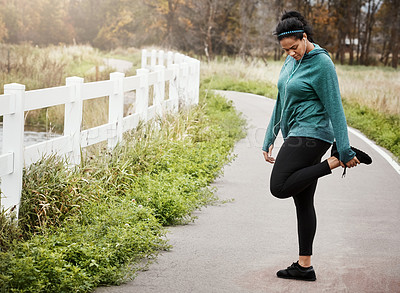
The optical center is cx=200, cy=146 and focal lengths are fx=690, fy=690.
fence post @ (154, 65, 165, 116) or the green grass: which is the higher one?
fence post @ (154, 65, 165, 116)

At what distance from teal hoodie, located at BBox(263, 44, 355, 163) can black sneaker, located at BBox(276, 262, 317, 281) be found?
0.99 meters

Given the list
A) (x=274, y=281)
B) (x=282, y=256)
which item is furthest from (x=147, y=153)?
(x=274, y=281)

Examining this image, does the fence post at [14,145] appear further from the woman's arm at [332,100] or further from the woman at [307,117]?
the woman's arm at [332,100]

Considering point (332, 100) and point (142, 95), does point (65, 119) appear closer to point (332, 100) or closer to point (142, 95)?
point (142, 95)

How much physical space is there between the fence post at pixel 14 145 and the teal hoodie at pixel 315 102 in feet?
7.83

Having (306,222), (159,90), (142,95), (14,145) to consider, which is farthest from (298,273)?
(159,90)

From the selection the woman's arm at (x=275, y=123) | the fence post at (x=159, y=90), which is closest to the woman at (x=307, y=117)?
the woman's arm at (x=275, y=123)

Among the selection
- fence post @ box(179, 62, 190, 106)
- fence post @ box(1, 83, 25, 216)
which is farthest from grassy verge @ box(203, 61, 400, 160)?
fence post @ box(1, 83, 25, 216)

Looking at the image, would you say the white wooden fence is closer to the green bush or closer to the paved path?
the paved path

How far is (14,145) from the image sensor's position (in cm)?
619

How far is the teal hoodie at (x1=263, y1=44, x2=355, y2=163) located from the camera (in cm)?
512

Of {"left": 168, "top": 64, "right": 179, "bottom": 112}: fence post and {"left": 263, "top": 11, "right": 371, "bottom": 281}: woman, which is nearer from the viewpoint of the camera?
{"left": 263, "top": 11, "right": 371, "bottom": 281}: woman

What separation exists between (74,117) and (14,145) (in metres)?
1.49

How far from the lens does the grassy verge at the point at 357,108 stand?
1480 centimetres
